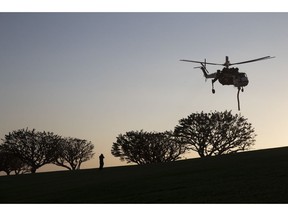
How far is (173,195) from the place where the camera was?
80.7 ft

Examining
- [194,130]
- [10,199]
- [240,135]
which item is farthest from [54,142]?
[10,199]

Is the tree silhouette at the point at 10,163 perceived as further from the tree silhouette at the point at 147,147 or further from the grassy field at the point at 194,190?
the grassy field at the point at 194,190

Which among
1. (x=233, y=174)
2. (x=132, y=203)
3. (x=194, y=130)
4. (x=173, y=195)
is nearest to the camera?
(x=132, y=203)

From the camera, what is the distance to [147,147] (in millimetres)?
98438

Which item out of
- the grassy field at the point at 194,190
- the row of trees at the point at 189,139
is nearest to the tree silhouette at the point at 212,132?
the row of trees at the point at 189,139

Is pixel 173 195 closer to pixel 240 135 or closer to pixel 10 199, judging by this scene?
pixel 10 199

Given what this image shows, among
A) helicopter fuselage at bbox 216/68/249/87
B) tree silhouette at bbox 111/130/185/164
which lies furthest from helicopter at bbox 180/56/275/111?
tree silhouette at bbox 111/130/185/164

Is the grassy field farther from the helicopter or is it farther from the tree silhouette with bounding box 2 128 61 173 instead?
the tree silhouette with bounding box 2 128 61 173

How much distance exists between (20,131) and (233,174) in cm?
7790

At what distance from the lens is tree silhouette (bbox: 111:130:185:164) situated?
323ft

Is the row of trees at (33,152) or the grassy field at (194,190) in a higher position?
the row of trees at (33,152)

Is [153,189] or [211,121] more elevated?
[211,121]

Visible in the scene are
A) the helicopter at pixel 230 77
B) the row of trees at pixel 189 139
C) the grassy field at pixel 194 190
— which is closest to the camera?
the grassy field at pixel 194 190

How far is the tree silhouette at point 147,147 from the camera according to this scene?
98438mm
